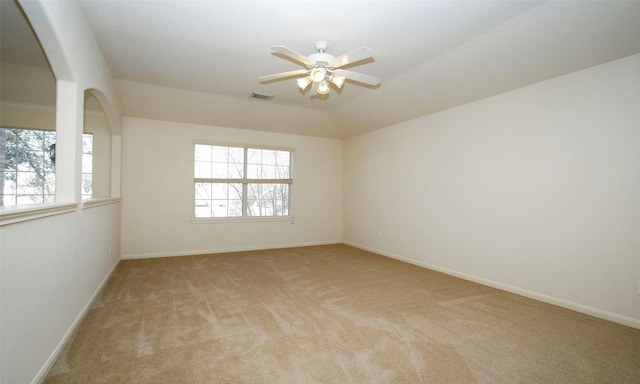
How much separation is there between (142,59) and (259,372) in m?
3.50

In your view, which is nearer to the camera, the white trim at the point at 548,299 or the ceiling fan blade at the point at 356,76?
the white trim at the point at 548,299

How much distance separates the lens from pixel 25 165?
4.16 meters

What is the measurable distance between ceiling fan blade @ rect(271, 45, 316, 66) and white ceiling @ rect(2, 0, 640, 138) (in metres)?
0.34

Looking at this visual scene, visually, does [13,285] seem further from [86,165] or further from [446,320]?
[86,165]

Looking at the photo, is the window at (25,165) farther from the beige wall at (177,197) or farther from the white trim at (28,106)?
the beige wall at (177,197)

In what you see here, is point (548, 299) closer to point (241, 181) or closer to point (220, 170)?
point (241, 181)

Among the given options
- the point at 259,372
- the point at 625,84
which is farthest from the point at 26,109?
the point at 625,84

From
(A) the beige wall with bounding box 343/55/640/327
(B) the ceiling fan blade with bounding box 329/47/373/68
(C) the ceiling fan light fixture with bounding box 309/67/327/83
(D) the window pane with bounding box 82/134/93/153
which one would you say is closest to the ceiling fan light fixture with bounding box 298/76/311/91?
(C) the ceiling fan light fixture with bounding box 309/67/327/83

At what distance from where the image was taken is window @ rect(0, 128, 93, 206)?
159 inches

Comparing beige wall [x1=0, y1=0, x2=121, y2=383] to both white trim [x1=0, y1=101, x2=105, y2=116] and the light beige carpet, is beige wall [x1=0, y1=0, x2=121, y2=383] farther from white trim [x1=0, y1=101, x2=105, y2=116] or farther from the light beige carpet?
white trim [x1=0, y1=101, x2=105, y2=116]

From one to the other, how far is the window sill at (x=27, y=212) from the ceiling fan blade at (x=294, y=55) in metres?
1.81

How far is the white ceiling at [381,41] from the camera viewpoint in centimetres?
236

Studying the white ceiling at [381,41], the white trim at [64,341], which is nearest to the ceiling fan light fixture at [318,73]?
the white ceiling at [381,41]

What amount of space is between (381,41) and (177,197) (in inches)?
162
